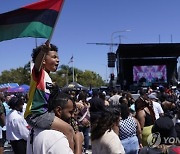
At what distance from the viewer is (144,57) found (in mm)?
39094

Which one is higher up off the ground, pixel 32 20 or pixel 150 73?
pixel 32 20

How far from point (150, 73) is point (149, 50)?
8.70ft

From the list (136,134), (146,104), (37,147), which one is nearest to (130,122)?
(136,134)

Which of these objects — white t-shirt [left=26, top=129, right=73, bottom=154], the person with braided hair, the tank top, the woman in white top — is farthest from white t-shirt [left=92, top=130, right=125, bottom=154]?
the tank top

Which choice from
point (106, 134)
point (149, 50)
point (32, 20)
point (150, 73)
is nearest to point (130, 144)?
point (106, 134)

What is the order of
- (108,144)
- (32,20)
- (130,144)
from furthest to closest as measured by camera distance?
(130,144), (108,144), (32,20)

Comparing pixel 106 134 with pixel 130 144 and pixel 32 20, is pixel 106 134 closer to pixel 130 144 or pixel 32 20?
pixel 32 20

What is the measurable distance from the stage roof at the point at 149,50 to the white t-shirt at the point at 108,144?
106 feet

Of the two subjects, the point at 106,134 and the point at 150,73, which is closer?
the point at 106,134

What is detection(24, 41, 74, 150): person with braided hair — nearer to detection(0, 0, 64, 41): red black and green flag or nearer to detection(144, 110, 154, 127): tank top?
detection(0, 0, 64, 41): red black and green flag

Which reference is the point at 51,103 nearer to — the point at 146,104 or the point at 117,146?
the point at 117,146

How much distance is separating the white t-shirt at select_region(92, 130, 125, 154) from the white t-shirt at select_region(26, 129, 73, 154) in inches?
61.1

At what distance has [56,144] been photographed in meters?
2.77

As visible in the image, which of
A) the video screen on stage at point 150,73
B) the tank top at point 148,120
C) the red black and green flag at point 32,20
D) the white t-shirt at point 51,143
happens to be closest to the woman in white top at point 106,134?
the red black and green flag at point 32,20
